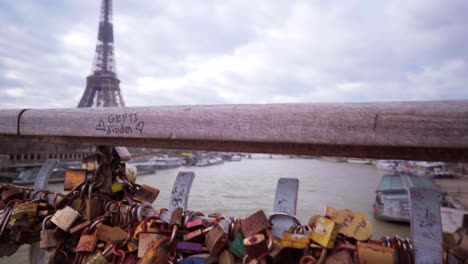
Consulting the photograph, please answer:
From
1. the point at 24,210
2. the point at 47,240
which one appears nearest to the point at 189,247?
the point at 47,240

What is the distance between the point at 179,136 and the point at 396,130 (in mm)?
518

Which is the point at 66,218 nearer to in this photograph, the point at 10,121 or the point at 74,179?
the point at 74,179

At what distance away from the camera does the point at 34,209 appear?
131 cm

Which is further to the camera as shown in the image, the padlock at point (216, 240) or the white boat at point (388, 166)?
the white boat at point (388, 166)

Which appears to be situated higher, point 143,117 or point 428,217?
point 143,117

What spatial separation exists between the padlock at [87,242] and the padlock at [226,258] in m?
0.47

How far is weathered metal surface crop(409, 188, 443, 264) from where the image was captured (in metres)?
0.75

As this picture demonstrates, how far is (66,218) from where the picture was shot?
116 cm

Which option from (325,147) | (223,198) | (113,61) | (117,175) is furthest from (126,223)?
(113,61)

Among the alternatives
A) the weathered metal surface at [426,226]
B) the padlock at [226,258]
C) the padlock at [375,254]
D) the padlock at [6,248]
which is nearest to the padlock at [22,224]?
the padlock at [6,248]

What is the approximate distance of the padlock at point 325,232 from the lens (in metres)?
0.78

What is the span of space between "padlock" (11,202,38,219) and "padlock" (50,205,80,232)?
21cm

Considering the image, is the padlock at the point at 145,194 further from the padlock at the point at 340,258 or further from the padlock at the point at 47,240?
the padlock at the point at 340,258

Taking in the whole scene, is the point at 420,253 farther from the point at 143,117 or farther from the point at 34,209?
→ the point at 34,209
